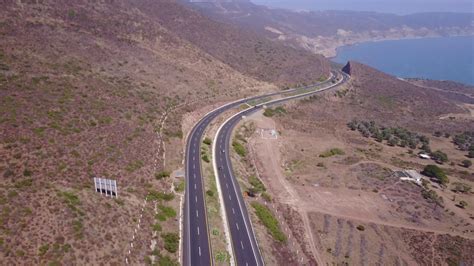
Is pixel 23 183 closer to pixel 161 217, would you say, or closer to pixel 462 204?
pixel 161 217

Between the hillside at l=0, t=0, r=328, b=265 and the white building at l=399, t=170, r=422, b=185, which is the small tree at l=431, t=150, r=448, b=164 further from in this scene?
the hillside at l=0, t=0, r=328, b=265

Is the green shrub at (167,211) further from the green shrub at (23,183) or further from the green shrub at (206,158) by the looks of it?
the green shrub at (206,158)

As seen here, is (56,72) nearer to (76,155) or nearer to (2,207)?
(76,155)

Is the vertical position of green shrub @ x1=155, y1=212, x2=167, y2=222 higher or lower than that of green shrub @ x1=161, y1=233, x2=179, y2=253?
higher

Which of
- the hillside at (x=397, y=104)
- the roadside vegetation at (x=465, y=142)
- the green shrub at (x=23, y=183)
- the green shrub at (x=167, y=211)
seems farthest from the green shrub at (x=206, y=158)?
the hillside at (x=397, y=104)

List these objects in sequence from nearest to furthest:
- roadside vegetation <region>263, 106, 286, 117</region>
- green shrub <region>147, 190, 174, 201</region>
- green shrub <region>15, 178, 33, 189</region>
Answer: green shrub <region>15, 178, 33, 189</region>
green shrub <region>147, 190, 174, 201</region>
roadside vegetation <region>263, 106, 286, 117</region>

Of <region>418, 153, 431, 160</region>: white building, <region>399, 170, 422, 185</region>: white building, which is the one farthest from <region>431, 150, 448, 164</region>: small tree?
<region>399, 170, 422, 185</region>: white building
